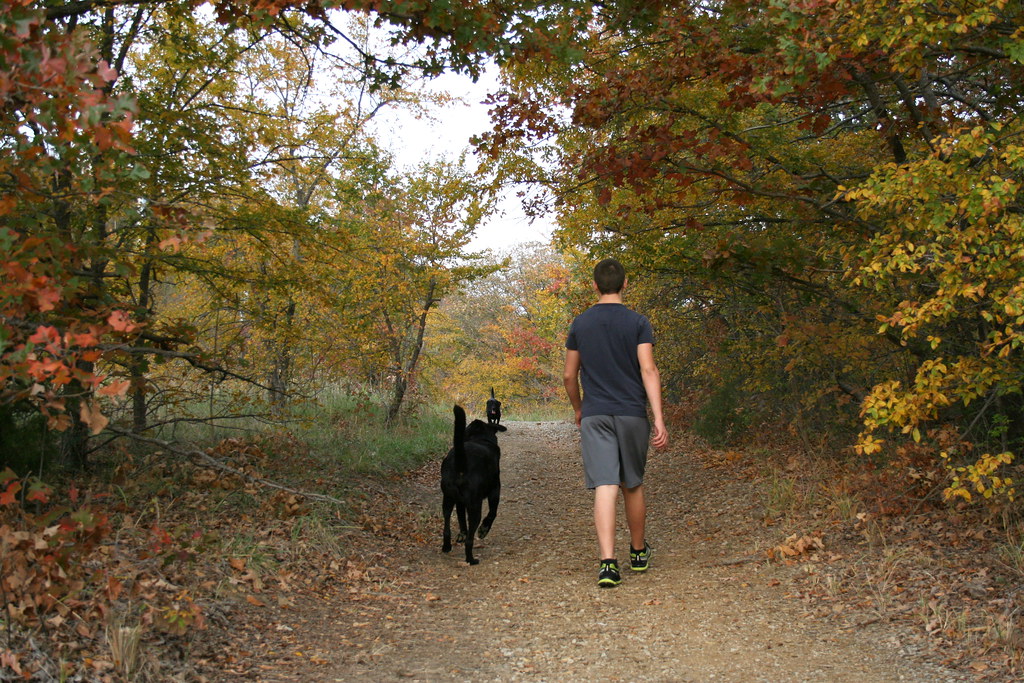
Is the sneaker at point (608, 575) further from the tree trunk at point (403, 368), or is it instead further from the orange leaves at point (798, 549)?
the tree trunk at point (403, 368)

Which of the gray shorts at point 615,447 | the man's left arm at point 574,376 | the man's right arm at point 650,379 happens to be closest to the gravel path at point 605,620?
the gray shorts at point 615,447

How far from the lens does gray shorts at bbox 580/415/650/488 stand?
212 inches

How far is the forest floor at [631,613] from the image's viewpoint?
13.0 ft

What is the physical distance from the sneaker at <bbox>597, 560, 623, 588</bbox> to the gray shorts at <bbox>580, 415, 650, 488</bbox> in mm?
526

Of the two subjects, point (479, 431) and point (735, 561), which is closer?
point (735, 561)

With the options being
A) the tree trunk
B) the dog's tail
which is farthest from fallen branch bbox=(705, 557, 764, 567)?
the tree trunk

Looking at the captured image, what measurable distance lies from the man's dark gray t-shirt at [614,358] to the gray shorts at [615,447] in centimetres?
6

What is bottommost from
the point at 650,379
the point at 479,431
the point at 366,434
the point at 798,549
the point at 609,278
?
the point at 798,549

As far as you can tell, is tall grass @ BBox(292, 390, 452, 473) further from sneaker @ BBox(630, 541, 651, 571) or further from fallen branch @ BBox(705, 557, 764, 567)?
fallen branch @ BBox(705, 557, 764, 567)

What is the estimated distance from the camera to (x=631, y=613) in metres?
4.88

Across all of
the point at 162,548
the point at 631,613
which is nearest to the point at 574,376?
the point at 631,613

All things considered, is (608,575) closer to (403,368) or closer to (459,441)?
(459,441)

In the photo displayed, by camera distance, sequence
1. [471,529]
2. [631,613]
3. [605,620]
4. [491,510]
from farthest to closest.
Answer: [491,510]
[471,529]
[631,613]
[605,620]

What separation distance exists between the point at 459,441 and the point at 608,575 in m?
1.50
